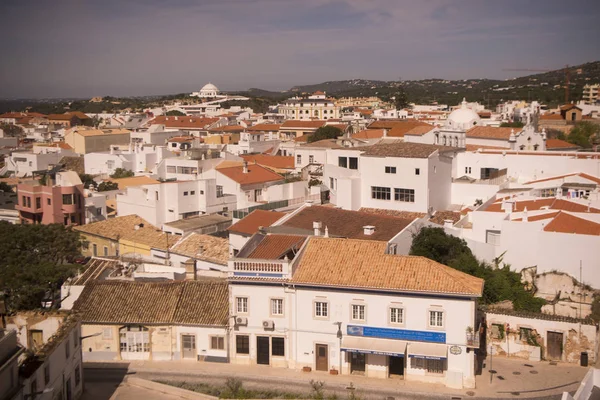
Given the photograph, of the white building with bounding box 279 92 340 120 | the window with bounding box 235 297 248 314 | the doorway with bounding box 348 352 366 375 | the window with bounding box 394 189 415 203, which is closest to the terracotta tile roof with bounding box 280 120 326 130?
the white building with bounding box 279 92 340 120

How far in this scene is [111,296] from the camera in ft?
88.8

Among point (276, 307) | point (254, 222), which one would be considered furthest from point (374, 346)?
point (254, 222)

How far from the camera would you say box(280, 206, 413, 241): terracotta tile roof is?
31.7 metres

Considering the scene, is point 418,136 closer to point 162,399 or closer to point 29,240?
point 29,240

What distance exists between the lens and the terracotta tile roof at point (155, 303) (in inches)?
1027

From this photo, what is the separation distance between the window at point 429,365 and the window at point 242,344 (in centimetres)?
607

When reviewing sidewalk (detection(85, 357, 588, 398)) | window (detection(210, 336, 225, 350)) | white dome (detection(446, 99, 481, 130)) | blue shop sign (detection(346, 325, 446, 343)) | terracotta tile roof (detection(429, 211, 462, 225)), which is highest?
white dome (detection(446, 99, 481, 130))

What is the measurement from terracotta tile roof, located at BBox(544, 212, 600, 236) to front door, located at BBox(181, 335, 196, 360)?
16.4 m

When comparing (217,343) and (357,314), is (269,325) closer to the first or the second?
(217,343)

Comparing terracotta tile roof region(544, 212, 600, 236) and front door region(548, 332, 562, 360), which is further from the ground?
terracotta tile roof region(544, 212, 600, 236)

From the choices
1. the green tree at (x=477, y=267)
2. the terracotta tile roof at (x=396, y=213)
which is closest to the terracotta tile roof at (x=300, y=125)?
the terracotta tile roof at (x=396, y=213)

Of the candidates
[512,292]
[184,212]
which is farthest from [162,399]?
[184,212]

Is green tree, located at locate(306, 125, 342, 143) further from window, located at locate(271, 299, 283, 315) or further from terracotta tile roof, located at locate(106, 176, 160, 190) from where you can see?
window, located at locate(271, 299, 283, 315)

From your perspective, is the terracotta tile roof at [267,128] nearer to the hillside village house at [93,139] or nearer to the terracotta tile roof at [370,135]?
the hillside village house at [93,139]
